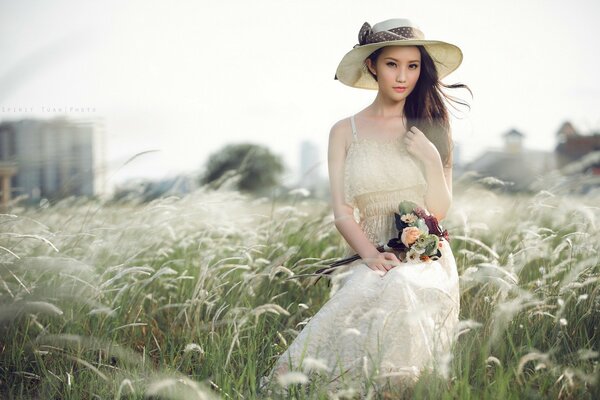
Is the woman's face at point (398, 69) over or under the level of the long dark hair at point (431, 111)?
over

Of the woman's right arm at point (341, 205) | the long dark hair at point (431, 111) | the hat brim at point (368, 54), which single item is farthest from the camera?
the long dark hair at point (431, 111)

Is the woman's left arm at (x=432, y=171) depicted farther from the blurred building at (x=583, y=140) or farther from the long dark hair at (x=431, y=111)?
the blurred building at (x=583, y=140)

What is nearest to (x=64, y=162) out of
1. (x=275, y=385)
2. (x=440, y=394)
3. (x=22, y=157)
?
(x=22, y=157)

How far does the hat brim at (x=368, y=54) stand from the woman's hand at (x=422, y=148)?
19.0 inches

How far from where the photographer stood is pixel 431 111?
3295 mm

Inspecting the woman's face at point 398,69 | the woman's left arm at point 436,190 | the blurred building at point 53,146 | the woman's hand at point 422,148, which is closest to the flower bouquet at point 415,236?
the woman's left arm at point 436,190

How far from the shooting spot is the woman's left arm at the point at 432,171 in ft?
10.0

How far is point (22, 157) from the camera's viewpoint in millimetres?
3096

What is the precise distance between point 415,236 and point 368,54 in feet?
3.49

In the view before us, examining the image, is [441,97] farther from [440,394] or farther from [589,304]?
[440,394]

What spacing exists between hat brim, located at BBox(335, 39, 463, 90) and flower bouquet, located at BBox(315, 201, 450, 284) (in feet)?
2.71

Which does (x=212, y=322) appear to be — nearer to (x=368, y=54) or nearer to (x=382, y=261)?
(x=382, y=261)

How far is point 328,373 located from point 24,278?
1821 millimetres

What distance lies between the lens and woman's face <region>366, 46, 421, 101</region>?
3.06 m
